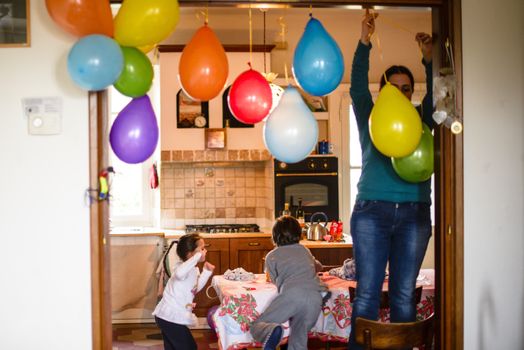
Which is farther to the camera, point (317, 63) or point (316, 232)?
point (316, 232)

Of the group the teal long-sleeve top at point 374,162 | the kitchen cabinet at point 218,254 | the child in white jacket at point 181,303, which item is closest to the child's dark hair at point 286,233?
the child in white jacket at point 181,303

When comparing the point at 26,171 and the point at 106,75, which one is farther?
the point at 26,171

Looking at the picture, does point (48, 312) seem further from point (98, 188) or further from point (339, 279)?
point (339, 279)

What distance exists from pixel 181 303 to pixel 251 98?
5.20ft

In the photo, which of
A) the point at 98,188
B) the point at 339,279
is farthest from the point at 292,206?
the point at 98,188

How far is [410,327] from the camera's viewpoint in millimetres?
2475

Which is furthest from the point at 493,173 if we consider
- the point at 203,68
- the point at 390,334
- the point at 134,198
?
the point at 134,198

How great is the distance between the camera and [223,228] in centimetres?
611

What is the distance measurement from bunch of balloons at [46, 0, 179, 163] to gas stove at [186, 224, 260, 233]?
11.1 ft

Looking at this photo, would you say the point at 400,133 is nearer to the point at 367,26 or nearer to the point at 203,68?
the point at 367,26

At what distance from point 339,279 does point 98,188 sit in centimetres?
183

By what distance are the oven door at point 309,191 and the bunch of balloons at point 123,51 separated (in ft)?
10.6

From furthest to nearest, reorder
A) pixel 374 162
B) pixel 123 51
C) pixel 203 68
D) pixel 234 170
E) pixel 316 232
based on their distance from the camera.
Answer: pixel 234 170, pixel 316 232, pixel 374 162, pixel 203 68, pixel 123 51

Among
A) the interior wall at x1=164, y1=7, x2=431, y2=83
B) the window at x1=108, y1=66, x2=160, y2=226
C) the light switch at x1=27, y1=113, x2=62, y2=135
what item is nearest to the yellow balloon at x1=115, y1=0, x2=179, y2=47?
the light switch at x1=27, y1=113, x2=62, y2=135
